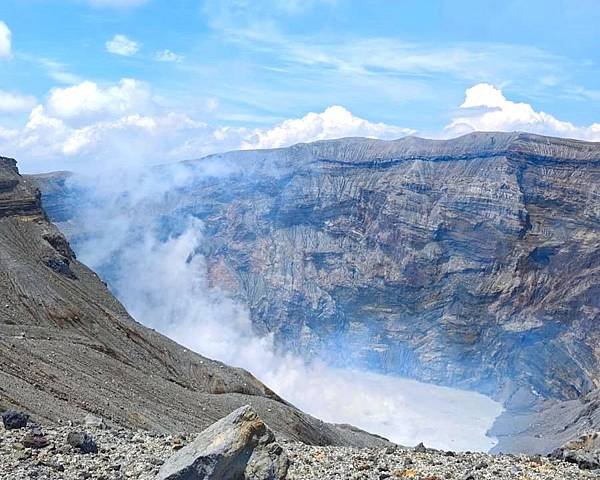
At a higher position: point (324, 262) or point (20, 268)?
point (324, 262)

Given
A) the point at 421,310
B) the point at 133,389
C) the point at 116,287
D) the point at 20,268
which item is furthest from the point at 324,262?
the point at 133,389

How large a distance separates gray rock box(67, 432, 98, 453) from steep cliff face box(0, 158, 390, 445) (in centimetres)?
770

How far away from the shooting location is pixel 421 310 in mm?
121250

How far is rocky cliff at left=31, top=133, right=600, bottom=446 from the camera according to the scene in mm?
107575

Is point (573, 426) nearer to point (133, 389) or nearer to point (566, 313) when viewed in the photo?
point (566, 313)

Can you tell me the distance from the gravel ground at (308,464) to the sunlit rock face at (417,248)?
85.3 meters

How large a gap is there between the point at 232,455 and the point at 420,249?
114208mm

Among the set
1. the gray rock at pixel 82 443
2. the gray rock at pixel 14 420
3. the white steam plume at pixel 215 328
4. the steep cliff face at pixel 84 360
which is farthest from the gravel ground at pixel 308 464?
the white steam plume at pixel 215 328

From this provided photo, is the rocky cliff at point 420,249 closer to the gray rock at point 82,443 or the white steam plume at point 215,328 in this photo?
the white steam plume at point 215,328

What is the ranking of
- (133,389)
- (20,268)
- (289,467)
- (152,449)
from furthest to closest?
1. (20,268)
2. (133,389)
3. (152,449)
4. (289,467)

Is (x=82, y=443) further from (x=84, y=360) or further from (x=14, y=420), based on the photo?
(x=84, y=360)

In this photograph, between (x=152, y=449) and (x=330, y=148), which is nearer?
(x=152, y=449)

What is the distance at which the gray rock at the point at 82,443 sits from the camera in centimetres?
1406

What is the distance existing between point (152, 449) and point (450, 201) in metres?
111
